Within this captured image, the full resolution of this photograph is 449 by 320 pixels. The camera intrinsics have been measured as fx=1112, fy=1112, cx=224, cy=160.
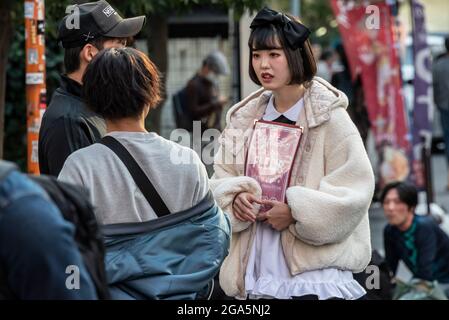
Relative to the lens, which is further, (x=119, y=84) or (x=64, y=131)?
(x=64, y=131)

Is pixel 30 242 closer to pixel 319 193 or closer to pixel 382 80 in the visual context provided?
pixel 319 193

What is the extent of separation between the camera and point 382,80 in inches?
452

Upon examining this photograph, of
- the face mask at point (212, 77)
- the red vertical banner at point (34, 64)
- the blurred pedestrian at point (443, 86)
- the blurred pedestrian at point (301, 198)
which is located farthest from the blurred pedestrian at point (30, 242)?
the blurred pedestrian at point (443, 86)

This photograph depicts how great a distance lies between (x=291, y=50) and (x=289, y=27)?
0.10 metres

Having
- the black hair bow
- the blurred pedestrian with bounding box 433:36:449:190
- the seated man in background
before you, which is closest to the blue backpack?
the black hair bow

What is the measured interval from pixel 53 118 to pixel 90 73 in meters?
0.71

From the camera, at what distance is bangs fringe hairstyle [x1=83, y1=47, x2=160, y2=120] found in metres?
3.68

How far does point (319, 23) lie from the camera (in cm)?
2638

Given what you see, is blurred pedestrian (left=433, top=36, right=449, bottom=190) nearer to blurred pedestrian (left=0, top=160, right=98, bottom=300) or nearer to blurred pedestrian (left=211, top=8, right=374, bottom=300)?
blurred pedestrian (left=211, top=8, right=374, bottom=300)

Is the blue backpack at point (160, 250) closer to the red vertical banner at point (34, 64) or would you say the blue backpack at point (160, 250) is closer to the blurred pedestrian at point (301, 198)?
the blurred pedestrian at point (301, 198)

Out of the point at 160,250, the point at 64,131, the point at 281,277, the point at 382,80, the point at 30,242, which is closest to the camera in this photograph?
the point at 30,242

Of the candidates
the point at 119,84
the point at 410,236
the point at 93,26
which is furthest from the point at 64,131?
the point at 410,236

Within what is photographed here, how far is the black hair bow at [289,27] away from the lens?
4.70 metres

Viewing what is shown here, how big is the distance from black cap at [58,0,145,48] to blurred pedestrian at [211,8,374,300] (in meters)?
0.56
